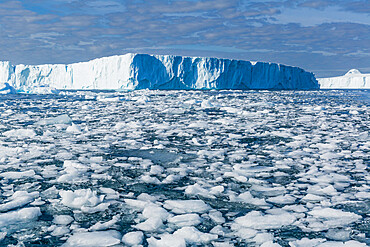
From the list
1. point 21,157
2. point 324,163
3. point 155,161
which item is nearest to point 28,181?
point 21,157

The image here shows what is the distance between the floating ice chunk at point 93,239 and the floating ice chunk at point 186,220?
412 mm

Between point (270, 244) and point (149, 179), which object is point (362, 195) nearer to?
point (270, 244)

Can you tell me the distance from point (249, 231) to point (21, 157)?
10.2 feet

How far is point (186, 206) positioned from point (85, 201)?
800 millimetres

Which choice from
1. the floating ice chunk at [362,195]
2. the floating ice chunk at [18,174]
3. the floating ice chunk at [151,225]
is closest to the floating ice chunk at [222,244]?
the floating ice chunk at [151,225]

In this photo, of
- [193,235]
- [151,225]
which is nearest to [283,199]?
[193,235]

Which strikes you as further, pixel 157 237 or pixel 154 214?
pixel 154 214

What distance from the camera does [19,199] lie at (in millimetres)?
2584

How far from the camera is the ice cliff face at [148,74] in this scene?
36781 mm

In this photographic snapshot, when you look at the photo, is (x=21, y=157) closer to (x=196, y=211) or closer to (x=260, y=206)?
(x=196, y=211)

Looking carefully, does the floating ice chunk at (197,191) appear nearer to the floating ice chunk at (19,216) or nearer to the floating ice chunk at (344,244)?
the floating ice chunk at (344,244)

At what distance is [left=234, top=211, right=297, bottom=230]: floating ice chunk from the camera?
2185 millimetres

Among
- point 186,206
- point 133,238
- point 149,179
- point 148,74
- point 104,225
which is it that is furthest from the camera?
point 148,74

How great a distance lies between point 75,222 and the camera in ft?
7.30
